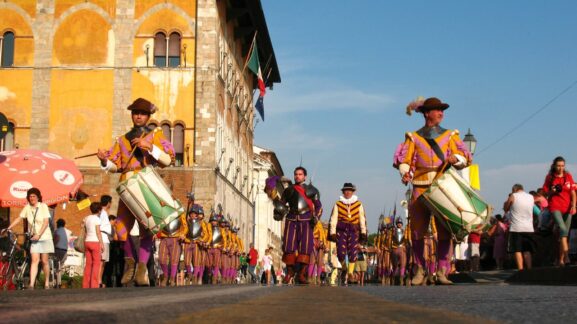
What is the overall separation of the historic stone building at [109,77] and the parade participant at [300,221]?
2255 centimetres

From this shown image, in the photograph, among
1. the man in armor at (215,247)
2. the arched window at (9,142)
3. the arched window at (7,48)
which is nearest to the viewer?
the man in armor at (215,247)

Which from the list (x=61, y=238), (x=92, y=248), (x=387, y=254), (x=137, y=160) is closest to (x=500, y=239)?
(x=387, y=254)

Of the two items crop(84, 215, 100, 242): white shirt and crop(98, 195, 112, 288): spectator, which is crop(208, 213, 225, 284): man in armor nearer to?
crop(98, 195, 112, 288): spectator

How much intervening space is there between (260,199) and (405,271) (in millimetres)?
48898

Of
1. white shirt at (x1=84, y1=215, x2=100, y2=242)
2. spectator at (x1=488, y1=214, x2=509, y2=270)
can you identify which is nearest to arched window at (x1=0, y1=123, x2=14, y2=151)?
spectator at (x1=488, y1=214, x2=509, y2=270)

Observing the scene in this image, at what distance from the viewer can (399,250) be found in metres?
25.6

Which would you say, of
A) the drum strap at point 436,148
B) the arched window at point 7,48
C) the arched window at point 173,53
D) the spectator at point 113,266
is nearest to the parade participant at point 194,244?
the spectator at point 113,266

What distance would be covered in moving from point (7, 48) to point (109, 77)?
4.72 metres

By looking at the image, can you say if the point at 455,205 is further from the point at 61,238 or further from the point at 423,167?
the point at 61,238

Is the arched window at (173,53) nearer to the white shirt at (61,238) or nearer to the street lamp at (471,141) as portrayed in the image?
the street lamp at (471,141)

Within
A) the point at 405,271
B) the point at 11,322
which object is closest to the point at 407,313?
the point at 11,322

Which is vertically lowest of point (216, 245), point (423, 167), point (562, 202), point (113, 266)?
point (113, 266)

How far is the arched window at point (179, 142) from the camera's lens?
131 feet

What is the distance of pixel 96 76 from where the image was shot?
40125 millimetres
